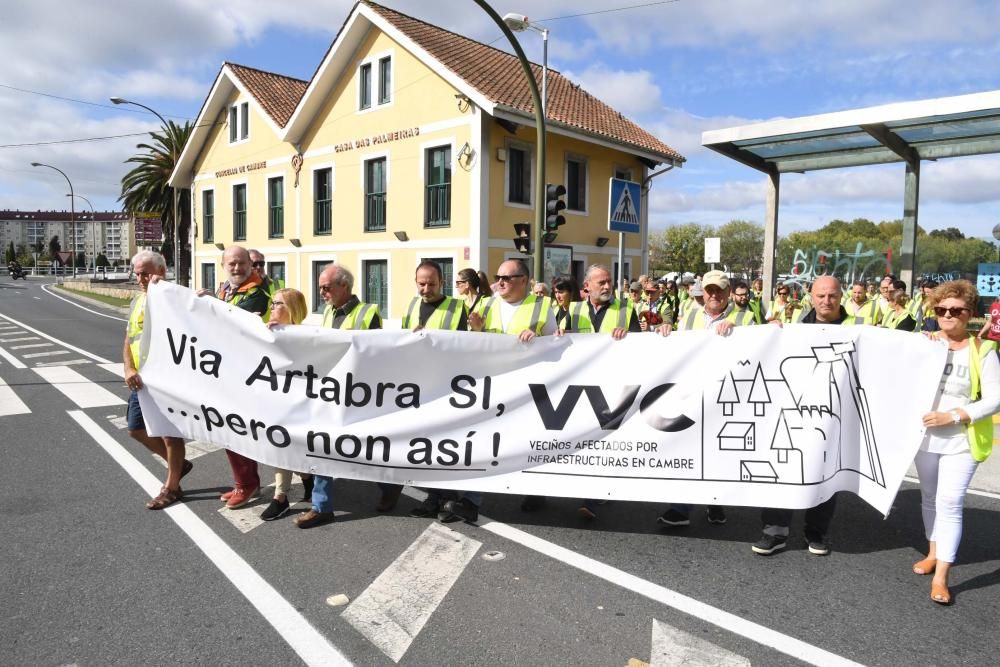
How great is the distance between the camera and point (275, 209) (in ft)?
83.8

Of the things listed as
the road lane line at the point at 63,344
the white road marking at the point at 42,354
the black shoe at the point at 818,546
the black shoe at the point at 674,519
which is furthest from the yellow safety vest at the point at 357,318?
the white road marking at the point at 42,354

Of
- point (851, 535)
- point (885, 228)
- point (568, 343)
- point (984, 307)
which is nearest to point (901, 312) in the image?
point (851, 535)

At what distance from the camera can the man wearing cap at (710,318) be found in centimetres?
475

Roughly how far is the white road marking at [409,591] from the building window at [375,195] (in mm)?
17528

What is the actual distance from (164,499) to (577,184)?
57.3 feet

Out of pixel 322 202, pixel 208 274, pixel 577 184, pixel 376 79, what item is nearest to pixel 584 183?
pixel 577 184

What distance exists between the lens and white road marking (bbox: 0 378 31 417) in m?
8.35

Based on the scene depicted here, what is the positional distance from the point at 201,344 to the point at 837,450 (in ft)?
14.2

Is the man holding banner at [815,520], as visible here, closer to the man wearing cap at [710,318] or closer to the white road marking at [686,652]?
the man wearing cap at [710,318]

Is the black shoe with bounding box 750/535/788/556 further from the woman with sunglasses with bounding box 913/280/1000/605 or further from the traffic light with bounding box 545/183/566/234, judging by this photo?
the traffic light with bounding box 545/183/566/234

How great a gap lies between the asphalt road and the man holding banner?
0.27ft

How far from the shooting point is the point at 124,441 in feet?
22.9

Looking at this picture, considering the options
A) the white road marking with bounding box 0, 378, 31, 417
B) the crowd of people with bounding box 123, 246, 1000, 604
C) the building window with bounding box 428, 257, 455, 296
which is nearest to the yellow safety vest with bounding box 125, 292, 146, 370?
the crowd of people with bounding box 123, 246, 1000, 604

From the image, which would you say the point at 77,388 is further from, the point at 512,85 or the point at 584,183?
the point at 584,183
